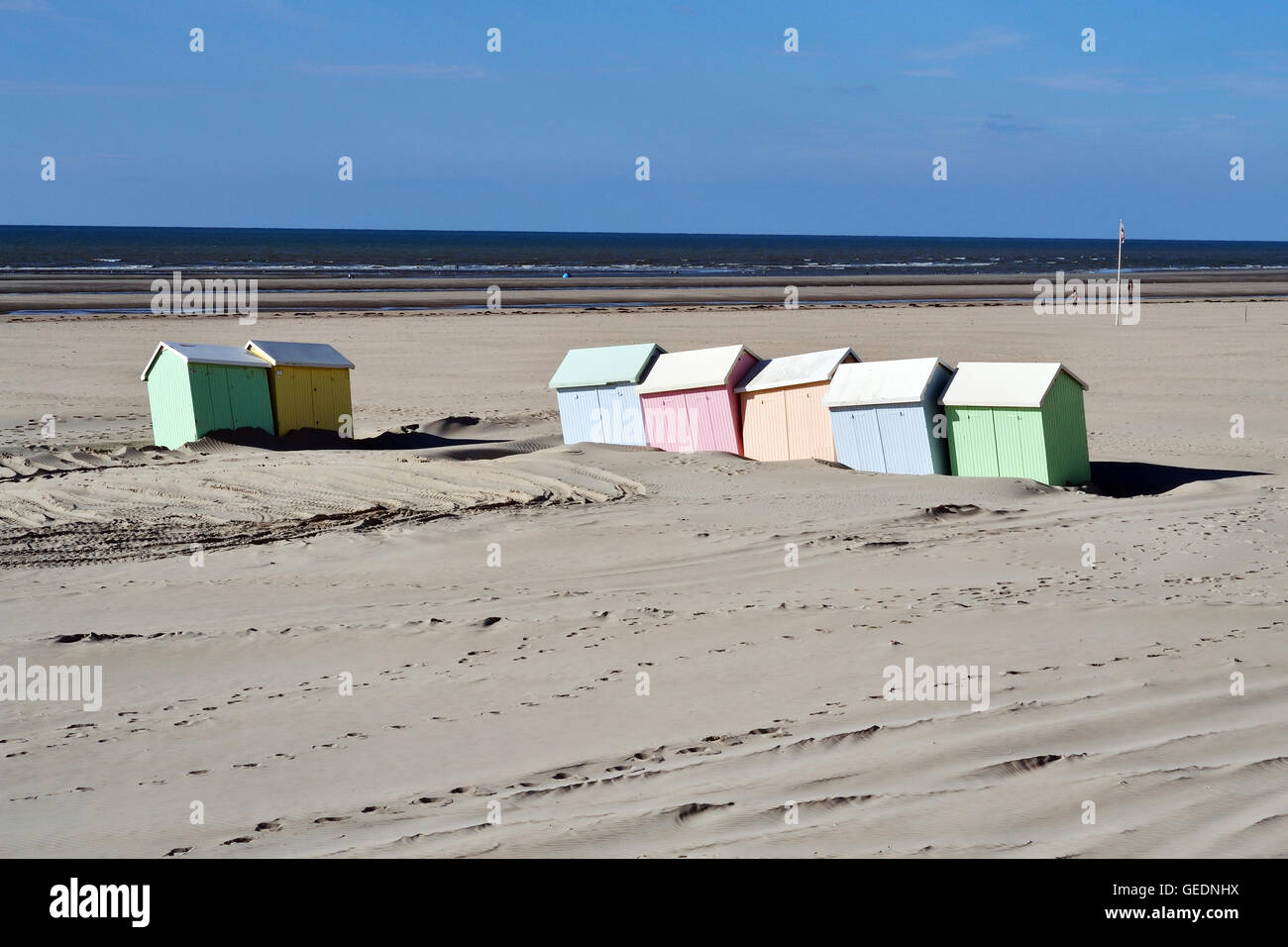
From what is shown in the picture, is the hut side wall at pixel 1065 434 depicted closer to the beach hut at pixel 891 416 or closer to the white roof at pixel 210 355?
the beach hut at pixel 891 416

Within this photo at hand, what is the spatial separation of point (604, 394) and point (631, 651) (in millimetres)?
8905

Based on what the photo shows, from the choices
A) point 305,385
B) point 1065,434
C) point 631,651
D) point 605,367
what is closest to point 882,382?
point 1065,434

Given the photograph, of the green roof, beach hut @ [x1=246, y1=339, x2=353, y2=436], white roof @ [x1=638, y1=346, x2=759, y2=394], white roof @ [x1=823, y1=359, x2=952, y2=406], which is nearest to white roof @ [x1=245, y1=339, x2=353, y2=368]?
beach hut @ [x1=246, y1=339, x2=353, y2=436]

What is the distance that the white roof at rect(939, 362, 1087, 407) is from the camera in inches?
521

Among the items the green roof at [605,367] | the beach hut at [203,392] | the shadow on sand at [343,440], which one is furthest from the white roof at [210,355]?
the green roof at [605,367]

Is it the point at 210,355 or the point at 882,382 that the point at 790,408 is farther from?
the point at 210,355

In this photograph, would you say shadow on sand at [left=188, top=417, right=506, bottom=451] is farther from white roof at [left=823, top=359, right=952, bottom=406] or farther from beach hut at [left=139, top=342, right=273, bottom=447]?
white roof at [left=823, top=359, right=952, bottom=406]

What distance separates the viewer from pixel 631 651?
7.77 meters

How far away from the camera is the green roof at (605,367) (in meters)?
16.2

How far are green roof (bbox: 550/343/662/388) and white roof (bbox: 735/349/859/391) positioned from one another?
1.58 metres

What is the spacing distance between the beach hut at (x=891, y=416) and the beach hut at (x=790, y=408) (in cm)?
21
